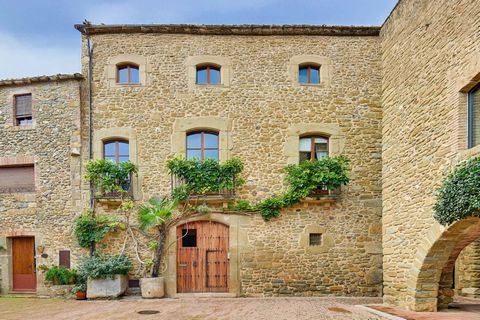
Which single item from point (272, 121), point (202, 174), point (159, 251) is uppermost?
point (272, 121)

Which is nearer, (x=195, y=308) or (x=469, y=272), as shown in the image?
(x=195, y=308)

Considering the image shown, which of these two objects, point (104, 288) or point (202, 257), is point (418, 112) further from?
point (104, 288)

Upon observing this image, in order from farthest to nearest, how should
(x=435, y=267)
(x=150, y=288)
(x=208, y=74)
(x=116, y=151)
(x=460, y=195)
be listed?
(x=208, y=74) < (x=116, y=151) < (x=150, y=288) < (x=435, y=267) < (x=460, y=195)

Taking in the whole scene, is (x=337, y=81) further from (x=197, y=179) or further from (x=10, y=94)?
(x=10, y=94)

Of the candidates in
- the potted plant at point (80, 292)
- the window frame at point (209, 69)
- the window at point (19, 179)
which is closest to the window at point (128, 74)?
the window frame at point (209, 69)

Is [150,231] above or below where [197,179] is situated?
below

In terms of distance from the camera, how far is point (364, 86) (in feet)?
33.2

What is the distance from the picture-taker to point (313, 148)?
33.1 feet

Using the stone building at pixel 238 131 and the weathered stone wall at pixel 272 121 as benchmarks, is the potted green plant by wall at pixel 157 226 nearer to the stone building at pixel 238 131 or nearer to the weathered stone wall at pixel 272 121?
the stone building at pixel 238 131

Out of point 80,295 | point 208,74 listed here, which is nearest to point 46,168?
point 80,295

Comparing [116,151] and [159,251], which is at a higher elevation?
[116,151]

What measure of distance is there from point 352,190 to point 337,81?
325cm

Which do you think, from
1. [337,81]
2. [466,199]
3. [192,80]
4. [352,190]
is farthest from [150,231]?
[466,199]

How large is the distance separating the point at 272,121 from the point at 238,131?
3.41 ft
